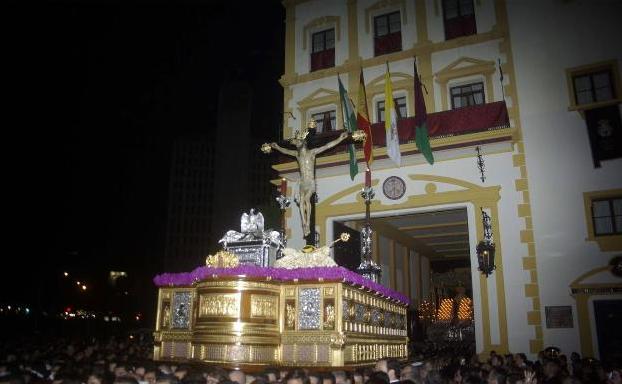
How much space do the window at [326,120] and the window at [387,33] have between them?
355cm

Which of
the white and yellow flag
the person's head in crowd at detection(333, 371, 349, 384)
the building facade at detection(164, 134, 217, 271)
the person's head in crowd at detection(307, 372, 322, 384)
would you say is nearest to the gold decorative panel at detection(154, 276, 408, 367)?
the person's head in crowd at detection(333, 371, 349, 384)

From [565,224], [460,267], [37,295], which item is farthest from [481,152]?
[37,295]

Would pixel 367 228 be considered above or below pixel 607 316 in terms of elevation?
above

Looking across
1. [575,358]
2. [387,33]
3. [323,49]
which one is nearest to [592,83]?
Answer: [387,33]

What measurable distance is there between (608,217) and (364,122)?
968 cm

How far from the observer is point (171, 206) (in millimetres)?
77062

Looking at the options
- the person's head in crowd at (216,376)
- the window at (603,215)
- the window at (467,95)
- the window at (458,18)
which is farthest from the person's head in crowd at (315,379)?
the window at (458,18)

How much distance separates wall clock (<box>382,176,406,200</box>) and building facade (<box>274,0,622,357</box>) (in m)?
0.05

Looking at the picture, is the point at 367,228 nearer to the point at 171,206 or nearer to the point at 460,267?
the point at 460,267

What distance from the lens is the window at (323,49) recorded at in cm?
2508

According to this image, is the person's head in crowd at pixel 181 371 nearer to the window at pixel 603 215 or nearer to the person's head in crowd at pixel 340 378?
the person's head in crowd at pixel 340 378

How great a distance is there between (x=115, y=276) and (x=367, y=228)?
44017mm

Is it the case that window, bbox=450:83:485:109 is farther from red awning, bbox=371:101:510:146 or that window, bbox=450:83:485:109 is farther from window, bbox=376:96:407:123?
window, bbox=376:96:407:123

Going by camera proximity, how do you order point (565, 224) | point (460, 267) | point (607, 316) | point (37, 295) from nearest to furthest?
point (607, 316) → point (565, 224) → point (37, 295) → point (460, 267)
